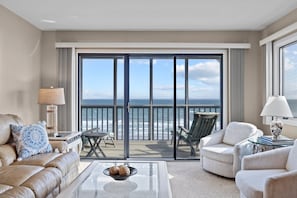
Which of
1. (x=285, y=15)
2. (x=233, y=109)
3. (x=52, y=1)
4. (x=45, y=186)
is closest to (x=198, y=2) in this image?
(x=285, y=15)

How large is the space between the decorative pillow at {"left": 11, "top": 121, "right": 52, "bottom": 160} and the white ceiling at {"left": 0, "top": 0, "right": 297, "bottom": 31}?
61.6 inches

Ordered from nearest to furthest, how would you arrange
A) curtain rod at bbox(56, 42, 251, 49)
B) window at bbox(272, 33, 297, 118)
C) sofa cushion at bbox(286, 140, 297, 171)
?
sofa cushion at bbox(286, 140, 297, 171) < window at bbox(272, 33, 297, 118) < curtain rod at bbox(56, 42, 251, 49)

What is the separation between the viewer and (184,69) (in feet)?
16.9

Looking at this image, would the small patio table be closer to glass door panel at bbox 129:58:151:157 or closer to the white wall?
glass door panel at bbox 129:58:151:157

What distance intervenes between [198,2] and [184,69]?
5.58 feet

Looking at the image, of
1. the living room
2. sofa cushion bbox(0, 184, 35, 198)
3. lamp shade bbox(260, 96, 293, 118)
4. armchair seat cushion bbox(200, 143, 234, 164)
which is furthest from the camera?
the living room

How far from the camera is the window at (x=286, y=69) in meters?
4.16

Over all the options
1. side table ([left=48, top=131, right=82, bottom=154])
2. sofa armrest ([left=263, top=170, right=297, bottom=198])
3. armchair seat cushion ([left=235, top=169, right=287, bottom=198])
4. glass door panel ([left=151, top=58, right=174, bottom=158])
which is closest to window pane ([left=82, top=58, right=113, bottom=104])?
glass door panel ([left=151, top=58, right=174, bottom=158])

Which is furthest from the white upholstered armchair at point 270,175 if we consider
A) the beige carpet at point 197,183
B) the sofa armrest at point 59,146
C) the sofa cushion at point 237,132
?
the sofa armrest at point 59,146

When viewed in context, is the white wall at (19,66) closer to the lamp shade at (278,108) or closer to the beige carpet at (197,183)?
the beige carpet at (197,183)

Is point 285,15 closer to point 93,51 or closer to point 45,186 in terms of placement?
point 93,51

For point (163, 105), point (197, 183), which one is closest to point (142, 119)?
point (163, 105)

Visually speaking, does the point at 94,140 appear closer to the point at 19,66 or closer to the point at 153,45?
the point at 19,66

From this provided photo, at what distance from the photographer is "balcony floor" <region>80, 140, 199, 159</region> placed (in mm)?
5234
